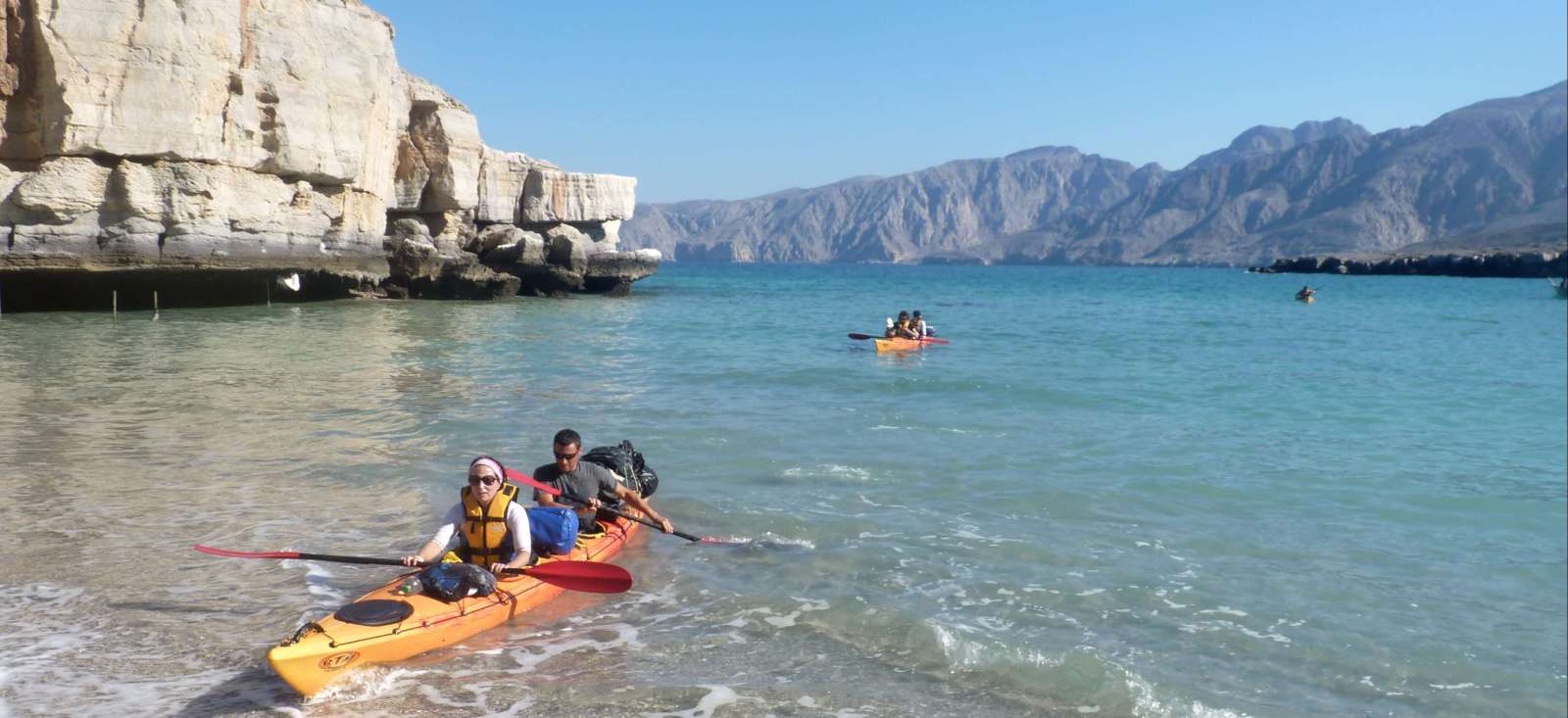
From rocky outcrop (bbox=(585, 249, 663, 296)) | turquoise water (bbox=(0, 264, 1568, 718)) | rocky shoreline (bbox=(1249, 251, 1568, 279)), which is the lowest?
turquoise water (bbox=(0, 264, 1568, 718))

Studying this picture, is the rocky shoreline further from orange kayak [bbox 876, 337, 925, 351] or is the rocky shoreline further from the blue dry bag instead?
the blue dry bag

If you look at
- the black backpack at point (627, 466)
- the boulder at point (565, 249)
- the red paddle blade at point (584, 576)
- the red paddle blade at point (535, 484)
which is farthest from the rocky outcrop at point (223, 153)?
the red paddle blade at point (584, 576)

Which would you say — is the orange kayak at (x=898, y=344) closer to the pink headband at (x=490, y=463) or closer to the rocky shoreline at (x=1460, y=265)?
the pink headband at (x=490, y=463)

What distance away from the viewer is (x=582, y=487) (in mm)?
8344

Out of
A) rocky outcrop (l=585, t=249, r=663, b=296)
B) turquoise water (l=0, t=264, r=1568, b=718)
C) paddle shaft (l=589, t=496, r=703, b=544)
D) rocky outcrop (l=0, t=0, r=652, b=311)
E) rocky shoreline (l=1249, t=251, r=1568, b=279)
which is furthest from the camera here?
rocky shoreline (l=1249, t=251, r=1568, b=279)

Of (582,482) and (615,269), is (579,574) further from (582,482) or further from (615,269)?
(615,269)

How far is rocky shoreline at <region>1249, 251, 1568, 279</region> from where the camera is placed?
102000 millimetres

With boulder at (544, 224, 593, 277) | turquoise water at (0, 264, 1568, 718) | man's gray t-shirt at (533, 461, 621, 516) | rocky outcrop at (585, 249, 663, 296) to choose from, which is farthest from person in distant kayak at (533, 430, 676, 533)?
rocky outcrop at (585, 249, 663, 296)

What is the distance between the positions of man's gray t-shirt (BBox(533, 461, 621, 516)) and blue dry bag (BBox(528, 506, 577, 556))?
1.81 feet

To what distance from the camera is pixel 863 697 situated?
18.9 feet

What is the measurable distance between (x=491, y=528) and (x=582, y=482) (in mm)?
1474

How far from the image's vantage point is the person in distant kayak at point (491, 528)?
6.82 meters

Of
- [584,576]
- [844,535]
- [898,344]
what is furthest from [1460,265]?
[584,576]

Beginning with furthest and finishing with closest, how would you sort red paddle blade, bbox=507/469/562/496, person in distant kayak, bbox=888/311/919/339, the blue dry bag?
person in distant kayak, bbox=888/311/919/339 < red paddle blade, bbox=507/469/562/496 < the blue dry bag
